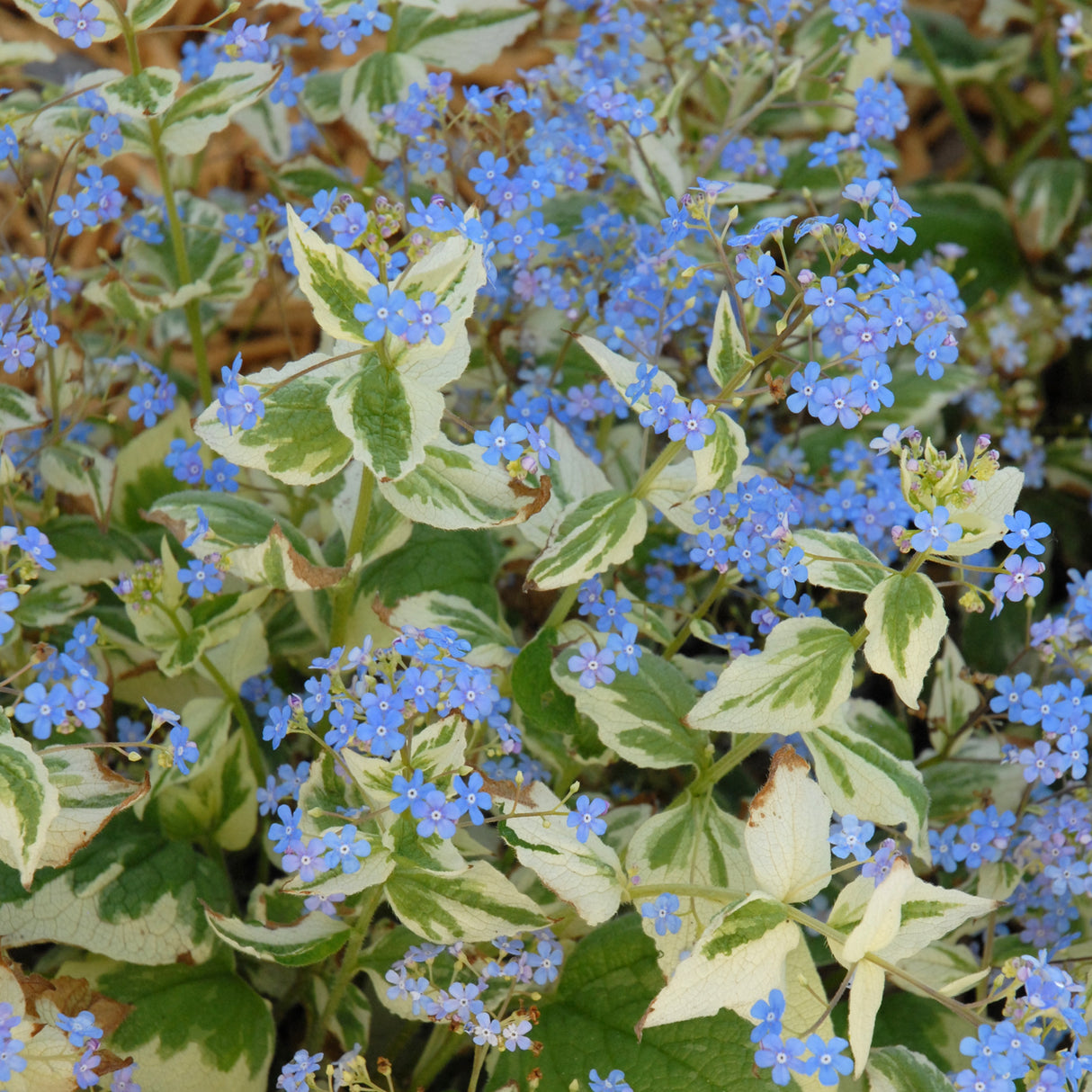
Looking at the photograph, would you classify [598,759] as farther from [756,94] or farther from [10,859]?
[756,94]

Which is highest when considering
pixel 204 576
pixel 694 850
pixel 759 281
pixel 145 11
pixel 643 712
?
pixel 145 11

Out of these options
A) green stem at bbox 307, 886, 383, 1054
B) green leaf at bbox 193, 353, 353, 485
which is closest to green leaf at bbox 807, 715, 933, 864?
green stem at bbox 307, 886, 383, 1054

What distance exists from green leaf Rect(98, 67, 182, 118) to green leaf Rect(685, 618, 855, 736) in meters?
0.93

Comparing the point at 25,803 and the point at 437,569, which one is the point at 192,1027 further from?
the point at 437,569

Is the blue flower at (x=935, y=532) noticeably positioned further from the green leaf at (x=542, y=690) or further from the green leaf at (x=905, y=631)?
the green leaf at (x=542, y=690)

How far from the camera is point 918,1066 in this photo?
1297 millimetres

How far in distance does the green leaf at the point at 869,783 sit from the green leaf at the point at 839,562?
184mm

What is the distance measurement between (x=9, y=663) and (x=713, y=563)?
2.92ft

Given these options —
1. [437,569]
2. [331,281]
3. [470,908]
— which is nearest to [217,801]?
[437,569]

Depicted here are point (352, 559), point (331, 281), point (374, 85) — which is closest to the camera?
point (331, 281)

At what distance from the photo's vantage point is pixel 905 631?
44.3 inches

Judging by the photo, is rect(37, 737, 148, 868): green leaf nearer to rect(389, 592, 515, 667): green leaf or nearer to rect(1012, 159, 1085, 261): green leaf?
rect(389, 592, 515, 667): green leaf

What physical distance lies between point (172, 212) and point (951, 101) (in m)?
1.59

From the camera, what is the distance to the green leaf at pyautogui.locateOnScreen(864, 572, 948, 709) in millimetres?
1114
